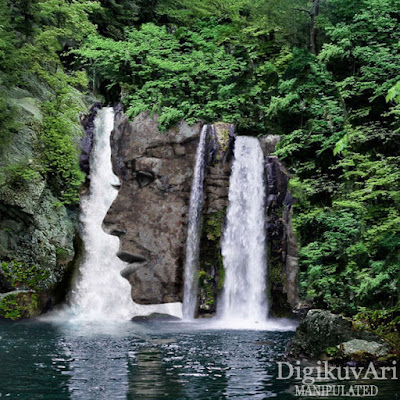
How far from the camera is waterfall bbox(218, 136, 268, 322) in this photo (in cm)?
1616

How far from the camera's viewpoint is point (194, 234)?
55.8ft

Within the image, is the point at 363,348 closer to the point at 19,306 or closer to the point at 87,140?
the point at 19,306

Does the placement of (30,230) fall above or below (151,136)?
below

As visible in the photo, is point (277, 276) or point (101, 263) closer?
point (277, 276)

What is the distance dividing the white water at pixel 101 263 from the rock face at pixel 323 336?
6935 mm

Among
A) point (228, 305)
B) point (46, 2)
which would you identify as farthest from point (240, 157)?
point (46, 2)

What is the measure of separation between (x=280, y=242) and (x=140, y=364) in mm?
8263

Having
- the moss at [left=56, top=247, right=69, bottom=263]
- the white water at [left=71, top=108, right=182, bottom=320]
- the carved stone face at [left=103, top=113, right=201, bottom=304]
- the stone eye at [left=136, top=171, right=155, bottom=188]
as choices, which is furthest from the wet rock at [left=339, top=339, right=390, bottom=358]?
Result: the moss at [left=56, top=247, right=69, bottom=263]

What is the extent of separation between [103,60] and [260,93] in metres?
6.64

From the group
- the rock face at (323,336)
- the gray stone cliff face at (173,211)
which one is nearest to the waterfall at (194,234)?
the gray stone cliff face at (173,211)

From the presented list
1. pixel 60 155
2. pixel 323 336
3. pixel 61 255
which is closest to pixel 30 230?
pixel 61 255

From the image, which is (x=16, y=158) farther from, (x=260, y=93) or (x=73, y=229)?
(x=260, y=93)

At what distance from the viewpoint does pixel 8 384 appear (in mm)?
7785

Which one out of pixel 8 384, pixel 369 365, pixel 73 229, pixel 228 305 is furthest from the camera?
pixel 73 229
